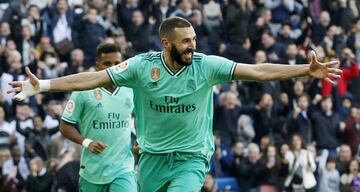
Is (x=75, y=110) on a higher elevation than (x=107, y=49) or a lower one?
lower

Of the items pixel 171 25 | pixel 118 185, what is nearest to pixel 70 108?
pixel 118 185

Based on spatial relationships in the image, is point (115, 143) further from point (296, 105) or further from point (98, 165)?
point (296, 105)

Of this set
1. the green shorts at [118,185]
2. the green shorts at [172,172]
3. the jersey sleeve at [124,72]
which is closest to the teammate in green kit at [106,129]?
the green shorts at [118,185]

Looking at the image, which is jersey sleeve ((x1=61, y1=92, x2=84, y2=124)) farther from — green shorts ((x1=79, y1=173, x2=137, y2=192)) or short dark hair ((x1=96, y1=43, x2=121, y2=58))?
green shorts ((x1=79, y1=173, x2=137, y2=192))

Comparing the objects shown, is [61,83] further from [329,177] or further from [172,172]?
[329,177]

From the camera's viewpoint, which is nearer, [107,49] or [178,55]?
[178,55]

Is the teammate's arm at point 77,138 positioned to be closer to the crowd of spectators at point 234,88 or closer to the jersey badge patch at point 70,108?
the jersey badge patch at point 70,108

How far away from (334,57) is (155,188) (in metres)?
14.4

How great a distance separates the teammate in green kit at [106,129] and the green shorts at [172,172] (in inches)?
62.1

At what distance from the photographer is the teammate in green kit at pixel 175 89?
11578mm

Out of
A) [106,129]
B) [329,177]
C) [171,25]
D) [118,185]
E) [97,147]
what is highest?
[171,25]

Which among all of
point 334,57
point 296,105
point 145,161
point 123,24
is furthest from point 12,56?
point 145,161

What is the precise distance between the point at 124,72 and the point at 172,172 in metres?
1.05

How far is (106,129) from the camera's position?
539 inches
